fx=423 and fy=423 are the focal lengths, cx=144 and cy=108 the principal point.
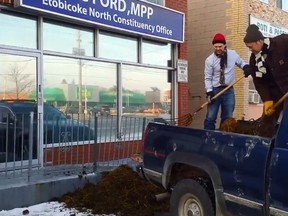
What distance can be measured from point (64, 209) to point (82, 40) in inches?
169

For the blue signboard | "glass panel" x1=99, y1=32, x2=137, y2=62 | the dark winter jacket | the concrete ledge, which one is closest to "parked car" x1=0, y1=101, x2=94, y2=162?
the concrete ledge

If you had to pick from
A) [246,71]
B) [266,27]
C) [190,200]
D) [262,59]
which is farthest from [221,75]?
[266,27]

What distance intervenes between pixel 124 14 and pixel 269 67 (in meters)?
5.17

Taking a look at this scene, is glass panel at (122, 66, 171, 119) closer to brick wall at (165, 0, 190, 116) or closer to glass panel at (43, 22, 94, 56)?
brick wall at (165, 0, 190, 116)

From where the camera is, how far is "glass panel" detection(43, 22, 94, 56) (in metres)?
8.35

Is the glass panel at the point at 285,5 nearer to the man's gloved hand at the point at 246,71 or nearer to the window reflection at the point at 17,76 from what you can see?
the man's gloved hand at the point at 246,71

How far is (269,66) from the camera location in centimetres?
484

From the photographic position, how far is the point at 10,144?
6.44 metres

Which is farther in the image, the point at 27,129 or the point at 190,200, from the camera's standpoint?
the point at 27,129

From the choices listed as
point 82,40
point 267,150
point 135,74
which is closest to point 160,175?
point 267,150

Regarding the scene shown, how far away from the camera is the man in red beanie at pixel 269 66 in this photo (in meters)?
4.66

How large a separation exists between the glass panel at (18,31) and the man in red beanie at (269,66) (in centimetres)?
452

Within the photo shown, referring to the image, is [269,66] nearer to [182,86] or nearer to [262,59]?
[262,59]

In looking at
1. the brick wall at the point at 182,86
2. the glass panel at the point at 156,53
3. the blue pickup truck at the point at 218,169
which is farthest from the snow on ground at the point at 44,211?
the brick wall at the point at 182,86
